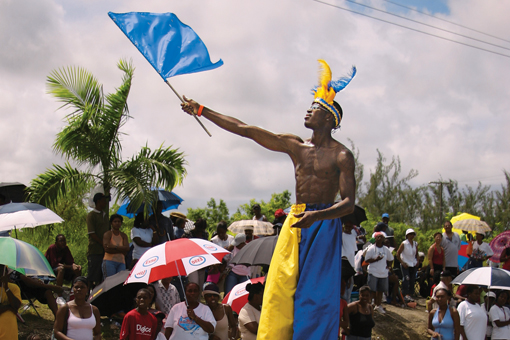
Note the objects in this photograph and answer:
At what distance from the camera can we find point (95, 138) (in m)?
8.60

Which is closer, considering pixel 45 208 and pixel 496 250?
pixel 45 208

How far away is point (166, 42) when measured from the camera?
188 inches

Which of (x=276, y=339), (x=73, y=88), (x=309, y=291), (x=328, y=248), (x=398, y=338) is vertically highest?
(x=73, y=88)

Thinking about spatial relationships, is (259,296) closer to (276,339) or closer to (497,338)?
(276,339)

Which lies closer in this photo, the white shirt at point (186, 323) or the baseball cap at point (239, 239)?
the white shirt at point (186, 323)

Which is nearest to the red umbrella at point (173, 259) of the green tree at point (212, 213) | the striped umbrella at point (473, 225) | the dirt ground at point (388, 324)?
the dirt ground at point (388, 324)

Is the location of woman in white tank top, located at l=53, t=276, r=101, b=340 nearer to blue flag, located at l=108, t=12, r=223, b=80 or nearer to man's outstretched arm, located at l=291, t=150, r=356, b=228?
blue flag, located at l=108, t=12, r=223, b=80

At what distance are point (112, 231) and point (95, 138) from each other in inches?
63.1

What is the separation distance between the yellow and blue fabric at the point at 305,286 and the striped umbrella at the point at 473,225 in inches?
369

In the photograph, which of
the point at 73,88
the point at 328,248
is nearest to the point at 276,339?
the point at 328,248

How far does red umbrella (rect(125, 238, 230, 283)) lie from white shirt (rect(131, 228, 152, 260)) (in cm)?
159

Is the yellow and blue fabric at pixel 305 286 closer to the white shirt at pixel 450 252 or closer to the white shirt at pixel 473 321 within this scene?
the white shirt at pixel 473 321

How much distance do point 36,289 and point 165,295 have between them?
1.71m

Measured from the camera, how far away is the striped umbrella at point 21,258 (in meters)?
5.54
